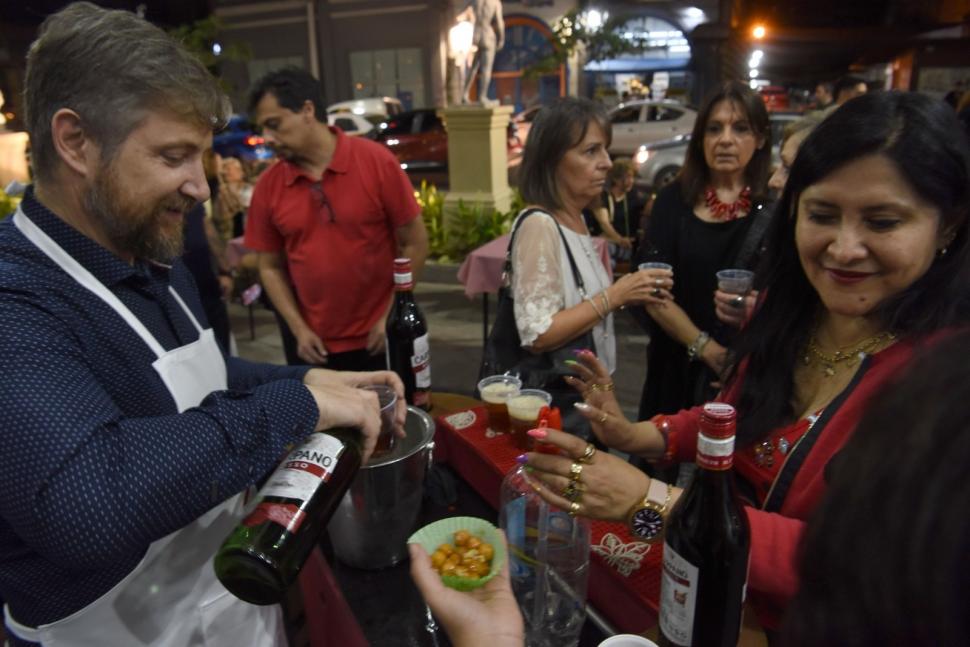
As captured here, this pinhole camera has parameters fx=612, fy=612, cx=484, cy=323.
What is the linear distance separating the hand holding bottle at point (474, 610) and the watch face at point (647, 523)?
13.1 inches

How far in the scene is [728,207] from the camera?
8.37ft

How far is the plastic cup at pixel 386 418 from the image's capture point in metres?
1.29

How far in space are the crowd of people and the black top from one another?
58 centimetres

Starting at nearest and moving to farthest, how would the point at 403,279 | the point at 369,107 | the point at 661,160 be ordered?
the point at 403,279
the point at 661,160
the point at 369,107

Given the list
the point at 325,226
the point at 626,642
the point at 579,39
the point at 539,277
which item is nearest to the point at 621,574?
the point at 626,642

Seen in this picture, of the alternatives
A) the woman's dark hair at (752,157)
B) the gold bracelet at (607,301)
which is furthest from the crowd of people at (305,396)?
the woman's dark hair at (752,157)

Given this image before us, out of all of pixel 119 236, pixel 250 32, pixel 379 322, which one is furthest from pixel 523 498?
pixel 250 32

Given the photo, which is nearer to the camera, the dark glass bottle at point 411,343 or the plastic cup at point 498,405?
the plastic cup at point 498,405

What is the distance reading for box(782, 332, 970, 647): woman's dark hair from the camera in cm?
42

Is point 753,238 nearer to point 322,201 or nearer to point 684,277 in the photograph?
point 684,277

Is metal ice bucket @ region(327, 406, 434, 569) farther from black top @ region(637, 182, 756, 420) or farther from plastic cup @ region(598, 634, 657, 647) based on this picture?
black top @ region(637, 182, 756, 420)

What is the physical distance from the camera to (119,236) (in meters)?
1.11

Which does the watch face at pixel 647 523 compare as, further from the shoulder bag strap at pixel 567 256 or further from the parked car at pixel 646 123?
the parked car at pixel 646 123

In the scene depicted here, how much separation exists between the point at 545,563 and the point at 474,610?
314 mm
